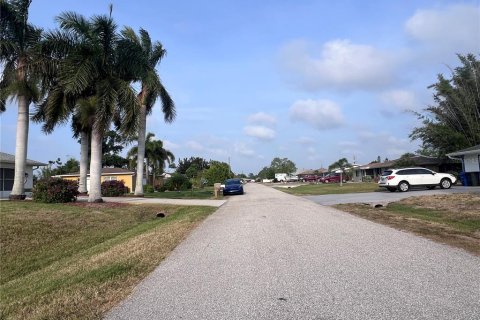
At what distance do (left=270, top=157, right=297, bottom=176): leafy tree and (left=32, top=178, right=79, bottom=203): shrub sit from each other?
132886 millimetres

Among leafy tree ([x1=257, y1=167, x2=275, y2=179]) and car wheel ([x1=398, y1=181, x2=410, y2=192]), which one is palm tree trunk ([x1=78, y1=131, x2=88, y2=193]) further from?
leafy tree ([x1=257, y1=167, x2=275, y2=179])

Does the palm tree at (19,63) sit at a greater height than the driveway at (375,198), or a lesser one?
greater

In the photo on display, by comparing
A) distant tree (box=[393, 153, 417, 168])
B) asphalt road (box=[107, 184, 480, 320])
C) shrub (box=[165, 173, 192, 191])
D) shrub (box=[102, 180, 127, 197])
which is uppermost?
distant tree (box=[393, 153, 417, 168])

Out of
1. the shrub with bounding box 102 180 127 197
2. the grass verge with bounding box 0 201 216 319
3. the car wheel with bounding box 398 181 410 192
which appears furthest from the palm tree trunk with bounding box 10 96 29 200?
the car wheel with bounding box 398 181 410 192

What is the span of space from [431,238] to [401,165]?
44856mm

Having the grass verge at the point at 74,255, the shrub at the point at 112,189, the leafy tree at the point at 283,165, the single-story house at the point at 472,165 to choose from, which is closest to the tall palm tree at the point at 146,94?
the shrub at the point at 112,189

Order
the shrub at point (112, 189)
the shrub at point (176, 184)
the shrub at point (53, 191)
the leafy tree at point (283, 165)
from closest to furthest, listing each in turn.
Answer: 1. the shrub at point (53, 191)
2. the shrub at point (112, 189)
3. the shrub at point (176, 184)
4. the leafy tree at point (283, 165)

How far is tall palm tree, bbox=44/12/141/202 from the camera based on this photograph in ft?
66.5

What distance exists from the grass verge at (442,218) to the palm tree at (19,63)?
16708 millimetres

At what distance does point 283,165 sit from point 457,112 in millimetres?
122431

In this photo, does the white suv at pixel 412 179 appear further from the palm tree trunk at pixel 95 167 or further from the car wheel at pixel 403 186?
the palm tree trunk at pixel 95 167

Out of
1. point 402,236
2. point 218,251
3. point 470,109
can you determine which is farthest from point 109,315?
point 470,109

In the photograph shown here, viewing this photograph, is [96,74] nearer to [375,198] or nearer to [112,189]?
[112,189]

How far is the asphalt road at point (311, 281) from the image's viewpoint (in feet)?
15.5
